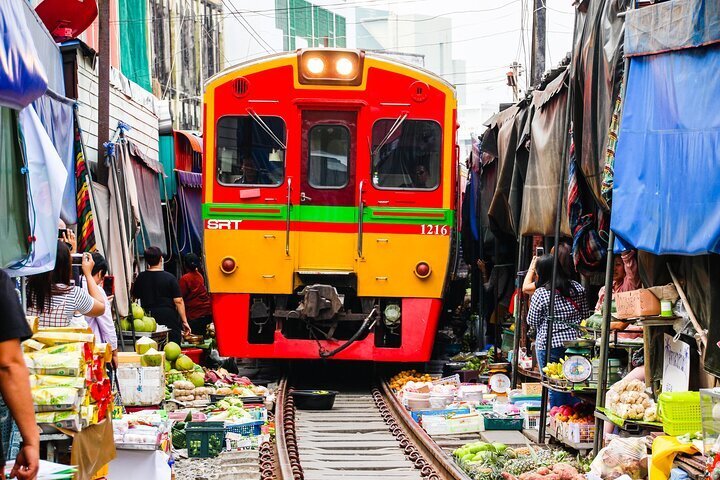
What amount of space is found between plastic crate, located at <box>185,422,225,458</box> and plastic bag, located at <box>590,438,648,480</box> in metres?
3.30

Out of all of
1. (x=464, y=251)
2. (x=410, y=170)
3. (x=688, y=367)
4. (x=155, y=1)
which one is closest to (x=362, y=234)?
(x=410, y=170)

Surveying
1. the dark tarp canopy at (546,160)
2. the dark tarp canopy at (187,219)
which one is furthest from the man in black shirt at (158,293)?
the dark tarp canopy at (187,219)

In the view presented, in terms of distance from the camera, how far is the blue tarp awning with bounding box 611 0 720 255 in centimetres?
620

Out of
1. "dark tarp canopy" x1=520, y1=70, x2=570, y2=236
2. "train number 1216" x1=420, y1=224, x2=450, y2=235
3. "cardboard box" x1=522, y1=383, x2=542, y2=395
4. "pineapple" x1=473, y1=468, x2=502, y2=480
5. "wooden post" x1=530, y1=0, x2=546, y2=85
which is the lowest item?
"pineapple" x1=473, y1=468, x2=502, y2=480

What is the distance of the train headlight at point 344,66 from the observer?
12.3m

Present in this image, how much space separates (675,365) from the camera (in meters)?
7.10

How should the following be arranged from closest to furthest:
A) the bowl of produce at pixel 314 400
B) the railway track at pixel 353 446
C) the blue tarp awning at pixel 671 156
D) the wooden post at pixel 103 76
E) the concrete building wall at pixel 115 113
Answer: the blue tarp awning at pixel 671 156 < the railway track at pixel 353 446 < the bowl of produce at pixel 314 400 < the wooden post at pixel 103 76 < the concrete building wall at pixel 115 113

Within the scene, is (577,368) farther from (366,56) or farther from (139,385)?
(366,56)

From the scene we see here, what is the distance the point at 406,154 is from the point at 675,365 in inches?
227

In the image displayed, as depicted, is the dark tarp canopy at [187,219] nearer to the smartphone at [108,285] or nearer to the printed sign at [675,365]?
the smartphone at [108,285]

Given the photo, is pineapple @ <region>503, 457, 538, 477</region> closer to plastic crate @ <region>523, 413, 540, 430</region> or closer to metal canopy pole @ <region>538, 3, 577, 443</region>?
metal canopy pole @ <region>538, 3, 577, 443</region>

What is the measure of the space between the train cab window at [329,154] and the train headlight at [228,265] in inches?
48.9

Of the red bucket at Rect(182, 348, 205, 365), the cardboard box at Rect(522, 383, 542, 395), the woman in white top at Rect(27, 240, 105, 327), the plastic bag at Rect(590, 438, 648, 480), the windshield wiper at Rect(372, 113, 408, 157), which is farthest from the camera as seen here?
the red bucket at Rect(182, 348, 205, 365)

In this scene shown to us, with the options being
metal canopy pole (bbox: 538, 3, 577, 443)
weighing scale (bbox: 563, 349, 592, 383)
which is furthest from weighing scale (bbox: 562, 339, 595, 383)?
metal canopy pole (bbox: 538, 3, 577, 443)
